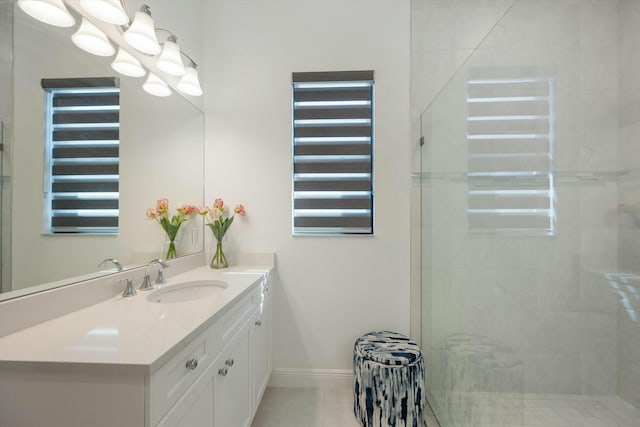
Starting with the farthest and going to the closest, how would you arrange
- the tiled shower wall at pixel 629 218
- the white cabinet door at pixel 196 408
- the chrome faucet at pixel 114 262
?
the chrome faucet at pixel 114 262
the white cabinet door at pixel 196 408
the tiled shower wall at pixel 629 218

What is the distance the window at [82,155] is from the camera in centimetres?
97

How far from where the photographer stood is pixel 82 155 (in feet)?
3.55

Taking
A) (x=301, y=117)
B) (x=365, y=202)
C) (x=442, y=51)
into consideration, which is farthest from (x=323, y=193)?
(x=442, y=51)

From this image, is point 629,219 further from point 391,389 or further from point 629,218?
point 391,389

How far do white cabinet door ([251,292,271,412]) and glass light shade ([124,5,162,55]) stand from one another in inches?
56.9

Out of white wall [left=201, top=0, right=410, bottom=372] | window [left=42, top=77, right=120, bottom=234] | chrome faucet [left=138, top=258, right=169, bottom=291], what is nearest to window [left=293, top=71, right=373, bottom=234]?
white wall [left=201, top=0, right=410, bottom=372]

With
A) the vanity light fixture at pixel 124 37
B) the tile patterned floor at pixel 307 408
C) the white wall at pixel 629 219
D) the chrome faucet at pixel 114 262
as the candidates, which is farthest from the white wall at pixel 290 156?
the white wall at pixel 629 219

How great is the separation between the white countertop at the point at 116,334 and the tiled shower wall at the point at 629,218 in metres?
1.07

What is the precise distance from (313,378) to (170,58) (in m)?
2.17

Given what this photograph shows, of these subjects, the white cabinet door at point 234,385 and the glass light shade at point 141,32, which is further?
the glass light shade at point 141,32

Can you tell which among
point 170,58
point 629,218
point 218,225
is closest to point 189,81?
point 170,58

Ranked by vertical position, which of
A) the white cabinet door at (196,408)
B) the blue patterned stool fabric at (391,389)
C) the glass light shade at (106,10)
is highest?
the glass light shade at (106,10)

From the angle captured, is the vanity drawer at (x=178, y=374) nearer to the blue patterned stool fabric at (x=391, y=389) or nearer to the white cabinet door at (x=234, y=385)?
the white cabinet door at (x=234, y=385)

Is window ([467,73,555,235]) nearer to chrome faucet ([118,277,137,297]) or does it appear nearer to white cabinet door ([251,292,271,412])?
white cabinet door ([251,292,271,412])
